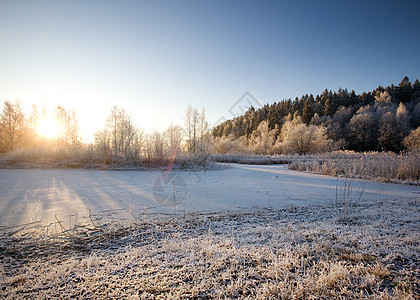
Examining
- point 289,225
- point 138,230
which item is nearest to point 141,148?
point 138,230

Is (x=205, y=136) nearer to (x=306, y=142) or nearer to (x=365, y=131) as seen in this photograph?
(x=306, y=142)

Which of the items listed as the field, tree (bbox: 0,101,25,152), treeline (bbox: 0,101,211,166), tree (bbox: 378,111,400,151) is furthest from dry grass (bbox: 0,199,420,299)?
tree (bbox: 378,111,400,151)

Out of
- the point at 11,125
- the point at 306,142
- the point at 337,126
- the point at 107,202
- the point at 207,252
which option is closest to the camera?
the point at 207,252

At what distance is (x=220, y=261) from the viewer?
58.3 inches

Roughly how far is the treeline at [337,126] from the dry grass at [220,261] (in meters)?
12.6

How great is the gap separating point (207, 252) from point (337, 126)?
40.0m

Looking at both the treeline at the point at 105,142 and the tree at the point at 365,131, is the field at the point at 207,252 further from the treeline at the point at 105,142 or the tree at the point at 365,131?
the tree at the point at 365,131

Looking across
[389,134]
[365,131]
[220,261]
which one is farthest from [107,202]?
[365,131]

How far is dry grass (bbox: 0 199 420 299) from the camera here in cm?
117

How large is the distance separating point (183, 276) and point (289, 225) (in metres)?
1.46

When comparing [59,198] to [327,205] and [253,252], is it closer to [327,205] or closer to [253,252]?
[253,252]

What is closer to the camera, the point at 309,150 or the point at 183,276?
the point at 183,276

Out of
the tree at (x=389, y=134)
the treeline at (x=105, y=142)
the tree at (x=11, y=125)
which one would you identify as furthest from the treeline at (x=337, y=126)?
the tree at (x=11, y=125)

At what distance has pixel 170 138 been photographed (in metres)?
10.2
